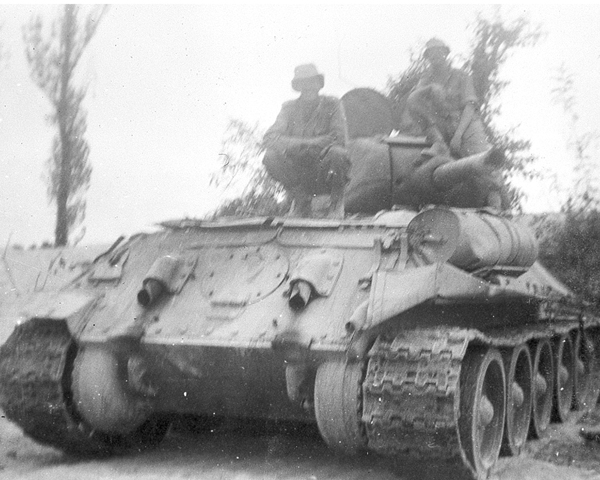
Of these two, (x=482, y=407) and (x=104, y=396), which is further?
(x=104, y=396)

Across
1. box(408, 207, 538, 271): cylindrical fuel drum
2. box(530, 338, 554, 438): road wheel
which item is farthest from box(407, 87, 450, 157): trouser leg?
box(408, 207, 538, 271): cylindrical fuel drum

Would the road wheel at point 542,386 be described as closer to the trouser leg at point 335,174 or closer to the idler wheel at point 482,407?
the idler wheel at point 482,407

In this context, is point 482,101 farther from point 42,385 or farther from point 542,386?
point 42,385

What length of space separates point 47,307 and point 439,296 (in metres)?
2.80


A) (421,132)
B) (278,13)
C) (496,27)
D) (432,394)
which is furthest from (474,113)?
(496,27)

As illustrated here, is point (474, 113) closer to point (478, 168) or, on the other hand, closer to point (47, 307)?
point (478, 168)

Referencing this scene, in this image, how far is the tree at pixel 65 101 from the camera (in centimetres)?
739

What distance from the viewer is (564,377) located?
8648 millimetres

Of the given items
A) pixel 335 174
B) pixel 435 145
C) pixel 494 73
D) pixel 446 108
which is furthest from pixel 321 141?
pixel 494 73

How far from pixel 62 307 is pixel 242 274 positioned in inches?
50.9

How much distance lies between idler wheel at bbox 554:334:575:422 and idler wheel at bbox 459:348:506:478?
7.89 ft

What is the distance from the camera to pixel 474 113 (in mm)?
8109

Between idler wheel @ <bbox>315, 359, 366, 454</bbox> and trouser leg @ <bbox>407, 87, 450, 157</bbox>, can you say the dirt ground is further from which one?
trouser leg @ <bbox>407, 87, 450, 157</bbox>

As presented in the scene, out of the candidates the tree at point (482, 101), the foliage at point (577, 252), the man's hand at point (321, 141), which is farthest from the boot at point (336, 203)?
the foliage at point (577, 252)
